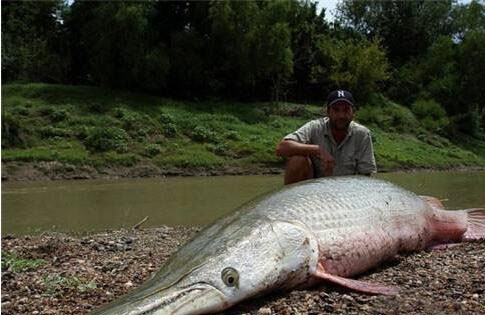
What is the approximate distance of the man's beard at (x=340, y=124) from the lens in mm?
5629

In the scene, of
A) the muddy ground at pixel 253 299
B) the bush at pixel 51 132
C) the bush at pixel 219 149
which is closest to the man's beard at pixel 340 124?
the muddy ground at pixel 253 299

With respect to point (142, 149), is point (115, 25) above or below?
above

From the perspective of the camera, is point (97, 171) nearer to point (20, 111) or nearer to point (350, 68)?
point (20, 111)

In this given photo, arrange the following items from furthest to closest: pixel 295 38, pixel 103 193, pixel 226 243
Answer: pixel 295 38 < pixel 103 193 < pixel 226 243

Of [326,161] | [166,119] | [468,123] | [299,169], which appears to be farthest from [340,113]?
[468,123]

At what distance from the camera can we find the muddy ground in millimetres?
3494

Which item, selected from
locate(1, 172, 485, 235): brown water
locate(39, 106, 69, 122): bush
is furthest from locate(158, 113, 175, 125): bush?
locate(1, 172, 485, 235): brown water

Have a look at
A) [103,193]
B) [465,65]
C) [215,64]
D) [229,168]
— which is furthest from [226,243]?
[465,65]

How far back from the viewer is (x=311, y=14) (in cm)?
4356

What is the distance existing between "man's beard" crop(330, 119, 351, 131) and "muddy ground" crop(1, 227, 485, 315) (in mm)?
1323

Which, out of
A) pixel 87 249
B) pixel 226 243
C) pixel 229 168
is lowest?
pixel 229 168

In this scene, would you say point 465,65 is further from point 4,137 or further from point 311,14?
point 4,137

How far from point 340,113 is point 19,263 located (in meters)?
3.04

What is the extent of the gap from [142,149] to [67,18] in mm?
14683
